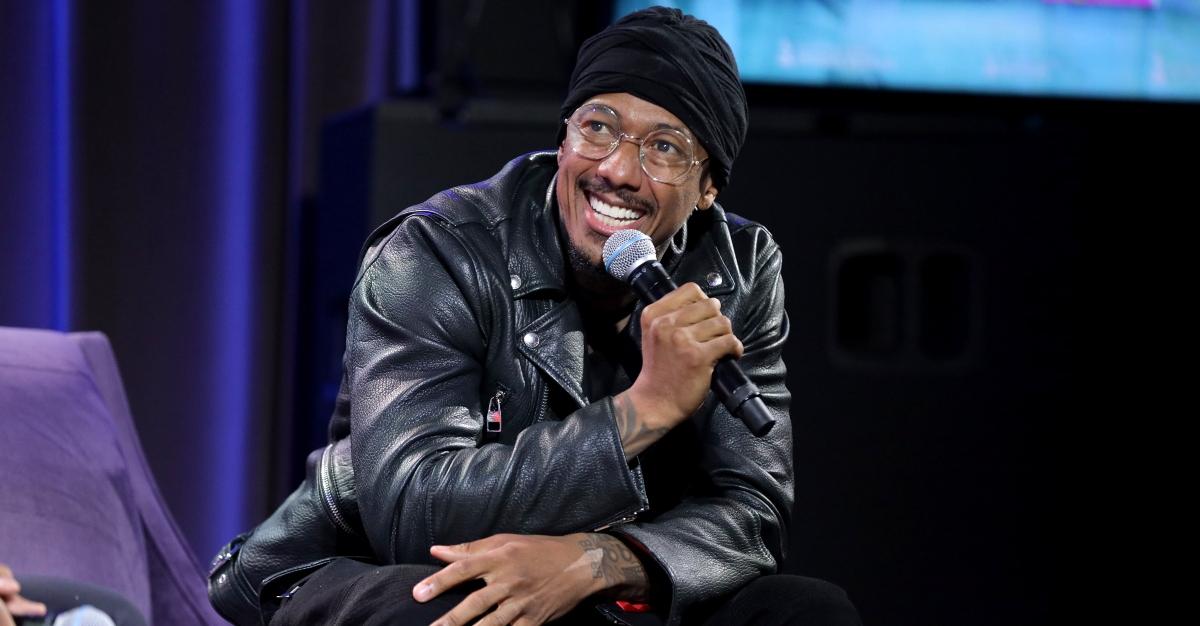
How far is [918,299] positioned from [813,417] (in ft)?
1.18

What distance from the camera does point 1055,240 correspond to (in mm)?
3129

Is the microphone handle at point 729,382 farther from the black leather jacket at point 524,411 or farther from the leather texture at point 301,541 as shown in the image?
the leather texture at point 301,541

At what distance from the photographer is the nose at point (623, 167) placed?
5.86ft

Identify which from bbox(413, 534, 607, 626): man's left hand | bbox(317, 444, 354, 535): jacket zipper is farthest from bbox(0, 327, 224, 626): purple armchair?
bbox(413, 534, 607, 626): man's left hand

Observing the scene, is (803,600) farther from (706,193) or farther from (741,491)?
(706,193)

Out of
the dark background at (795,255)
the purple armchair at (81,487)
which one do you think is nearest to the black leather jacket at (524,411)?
the purple armchair at (81,487)

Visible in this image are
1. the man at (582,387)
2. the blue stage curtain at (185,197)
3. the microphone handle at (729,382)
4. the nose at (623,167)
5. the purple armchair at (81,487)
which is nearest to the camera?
the microphone handle at (729,382)

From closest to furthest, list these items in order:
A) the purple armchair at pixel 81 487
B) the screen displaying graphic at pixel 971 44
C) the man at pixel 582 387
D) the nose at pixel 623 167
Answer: the man at pixel 582 387
the nose at pixel 623 167
the purple armchair at pixel 81 487
the screen displaying graphic at pixel 971 44

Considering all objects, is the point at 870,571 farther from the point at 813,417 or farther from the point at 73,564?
the point at 73,564

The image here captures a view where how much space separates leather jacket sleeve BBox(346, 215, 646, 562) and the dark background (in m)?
1.14

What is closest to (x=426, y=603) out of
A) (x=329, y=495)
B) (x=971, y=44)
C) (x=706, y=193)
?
(x=329, y=495)

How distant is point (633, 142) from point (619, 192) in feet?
0.21

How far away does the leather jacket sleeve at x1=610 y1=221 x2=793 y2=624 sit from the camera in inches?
66.6

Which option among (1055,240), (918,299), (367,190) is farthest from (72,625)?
(1055,240)
